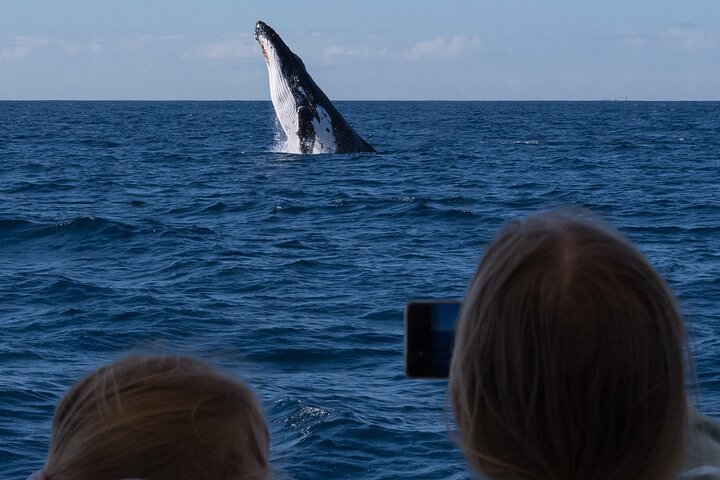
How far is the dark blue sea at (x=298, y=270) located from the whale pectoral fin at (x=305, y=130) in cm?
48

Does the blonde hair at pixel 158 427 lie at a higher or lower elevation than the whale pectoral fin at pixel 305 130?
Result: higher

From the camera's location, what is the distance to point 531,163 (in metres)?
28.6

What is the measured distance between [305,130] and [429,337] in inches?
972

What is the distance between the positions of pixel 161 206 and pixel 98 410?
17.3 m

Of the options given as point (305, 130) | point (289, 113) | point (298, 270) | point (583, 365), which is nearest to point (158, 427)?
point (583, 365)

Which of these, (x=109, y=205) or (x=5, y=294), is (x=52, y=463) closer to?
(x=5, y=294)

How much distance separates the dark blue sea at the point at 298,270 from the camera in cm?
680

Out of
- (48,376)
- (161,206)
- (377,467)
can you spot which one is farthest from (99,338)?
(161,206)

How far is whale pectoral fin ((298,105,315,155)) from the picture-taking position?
24769mm
